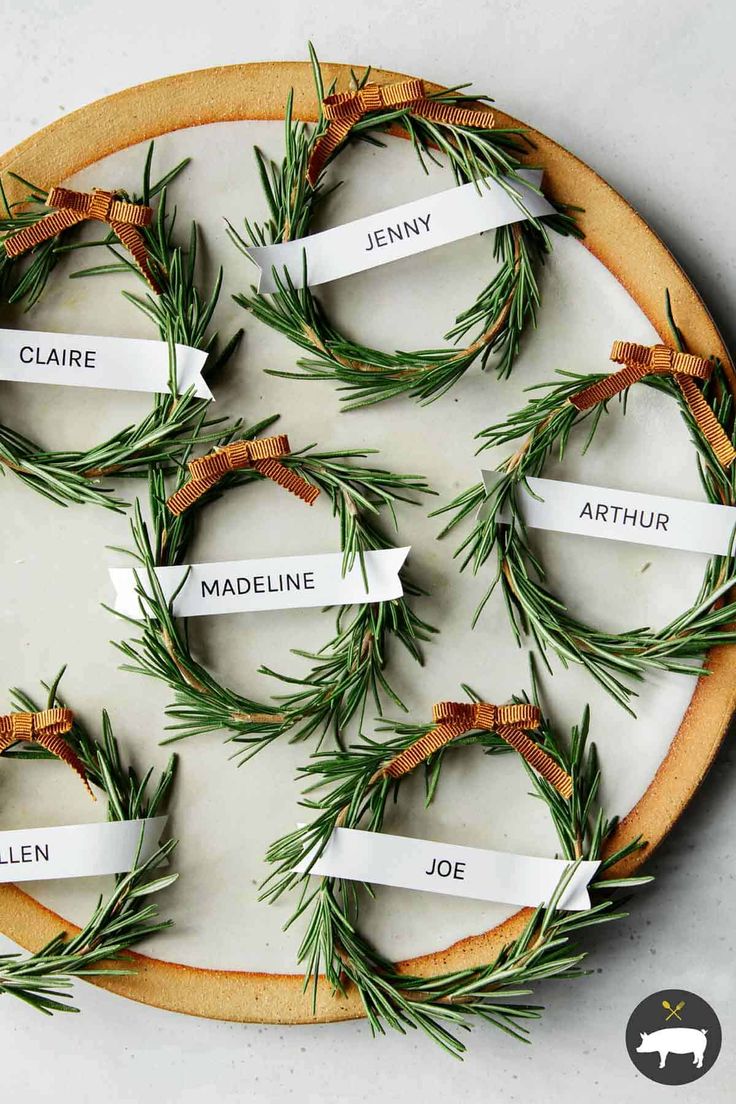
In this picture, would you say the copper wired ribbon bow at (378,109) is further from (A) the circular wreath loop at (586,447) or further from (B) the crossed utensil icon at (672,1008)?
(B) the crossed utensil icon at (672,1008)

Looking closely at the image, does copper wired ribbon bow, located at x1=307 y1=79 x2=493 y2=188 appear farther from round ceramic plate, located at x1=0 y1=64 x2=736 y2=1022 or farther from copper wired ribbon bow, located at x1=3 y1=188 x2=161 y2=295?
copper wired ribbon bow, located at x1=3 y1=188 x2=161 y2=295

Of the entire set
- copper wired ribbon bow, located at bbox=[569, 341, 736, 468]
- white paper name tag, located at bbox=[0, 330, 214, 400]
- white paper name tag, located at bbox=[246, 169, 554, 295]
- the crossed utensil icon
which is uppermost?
white paper name tag, located at bbox=[246, 169, 554, 295]

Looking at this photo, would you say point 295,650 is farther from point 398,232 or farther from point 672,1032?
point 672,1032

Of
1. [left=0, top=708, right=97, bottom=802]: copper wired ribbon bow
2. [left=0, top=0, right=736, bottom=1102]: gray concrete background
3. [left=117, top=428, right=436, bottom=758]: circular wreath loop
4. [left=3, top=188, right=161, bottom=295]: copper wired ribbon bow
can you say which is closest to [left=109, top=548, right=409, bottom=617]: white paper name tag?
[left=117, top=428, right=436, bottom=758]: circular wreath loop

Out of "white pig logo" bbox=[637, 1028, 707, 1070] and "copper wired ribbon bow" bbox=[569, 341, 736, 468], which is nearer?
"copper wired ribbon bow" bbox=[569, 341, 736, 468]

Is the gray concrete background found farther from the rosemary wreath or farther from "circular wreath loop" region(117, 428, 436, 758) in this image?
"circular wreath loop" region(117, 428, 436, 758)

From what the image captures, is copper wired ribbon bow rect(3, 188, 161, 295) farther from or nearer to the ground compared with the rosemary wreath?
farther from the ground

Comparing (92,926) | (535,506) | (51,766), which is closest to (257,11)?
(535,506)
